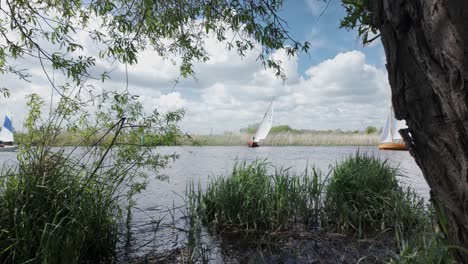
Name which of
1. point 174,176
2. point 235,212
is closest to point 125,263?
point 235,212

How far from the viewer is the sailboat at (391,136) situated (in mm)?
27359

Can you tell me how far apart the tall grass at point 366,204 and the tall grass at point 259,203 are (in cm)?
32

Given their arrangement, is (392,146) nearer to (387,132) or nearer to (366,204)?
(387,132)

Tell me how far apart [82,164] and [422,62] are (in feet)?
11.4

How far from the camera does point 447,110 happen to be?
152cm

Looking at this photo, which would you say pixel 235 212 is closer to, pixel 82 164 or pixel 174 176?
pixel 82 164

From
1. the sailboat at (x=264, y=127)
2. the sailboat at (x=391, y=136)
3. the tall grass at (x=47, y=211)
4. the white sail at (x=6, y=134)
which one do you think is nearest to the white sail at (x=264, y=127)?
→ the sailboat at (x=264, y=127)

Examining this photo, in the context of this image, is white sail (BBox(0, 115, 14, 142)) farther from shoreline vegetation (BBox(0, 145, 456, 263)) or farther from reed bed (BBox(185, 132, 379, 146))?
shoreline vegetation (BBox(0, 145, 456, 263))

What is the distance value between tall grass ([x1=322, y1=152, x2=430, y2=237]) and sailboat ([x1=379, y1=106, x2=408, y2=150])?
914 inches

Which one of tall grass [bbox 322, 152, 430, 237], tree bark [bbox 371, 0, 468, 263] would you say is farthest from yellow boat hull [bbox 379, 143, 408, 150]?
tree bark [bbox 371, 0, 468, 263]

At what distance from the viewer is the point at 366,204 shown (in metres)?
5.57

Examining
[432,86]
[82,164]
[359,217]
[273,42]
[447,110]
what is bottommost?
[359,217]

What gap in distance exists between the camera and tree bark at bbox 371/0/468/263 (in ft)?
4.71

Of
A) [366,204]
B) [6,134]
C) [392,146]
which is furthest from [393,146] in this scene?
[6,134]
